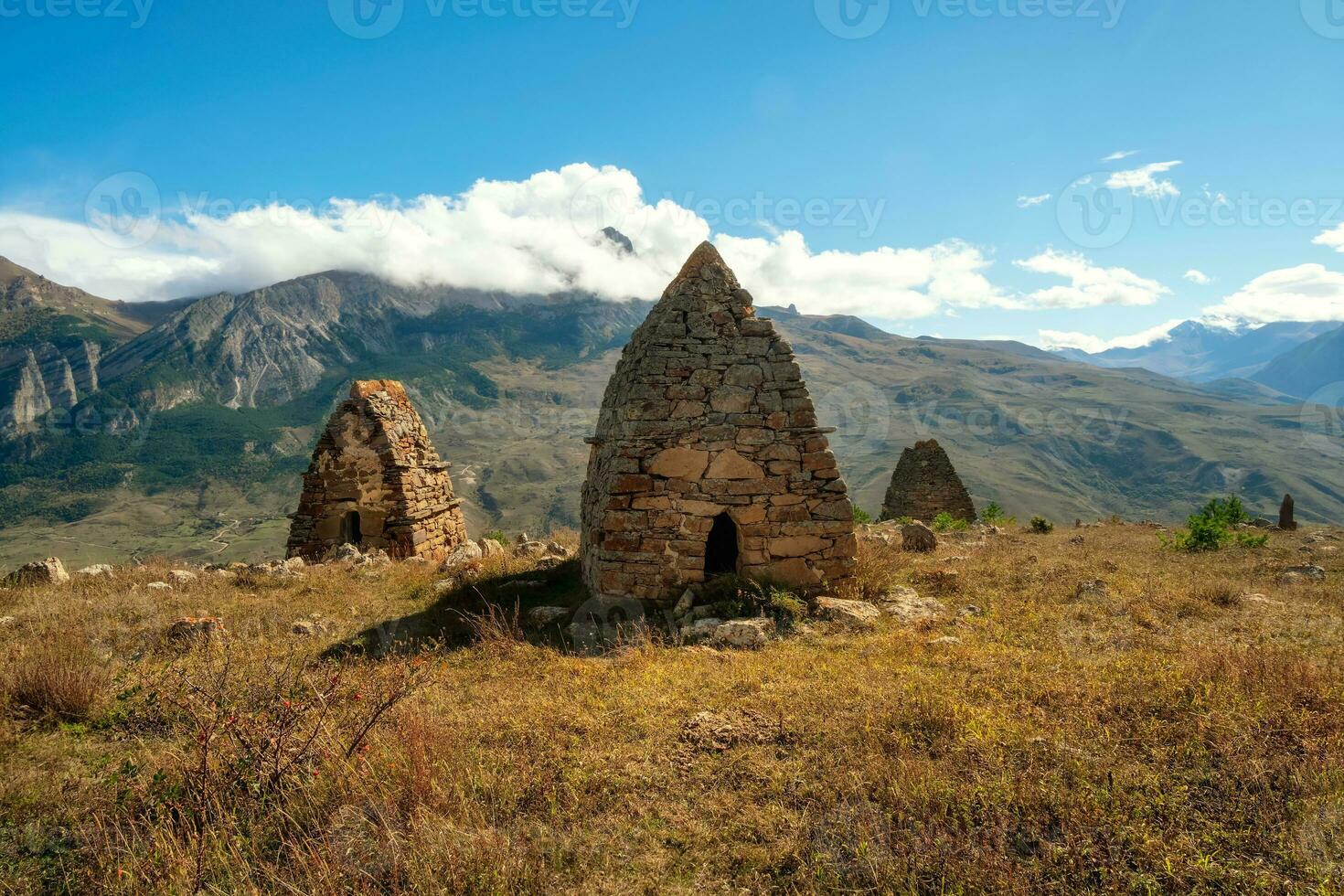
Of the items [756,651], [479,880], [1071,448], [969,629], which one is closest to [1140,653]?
[969,629]

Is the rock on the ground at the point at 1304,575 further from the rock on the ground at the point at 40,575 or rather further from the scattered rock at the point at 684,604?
the rock on the ground at the point at 40,575

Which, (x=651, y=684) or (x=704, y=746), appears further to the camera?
(x=651, y=684)

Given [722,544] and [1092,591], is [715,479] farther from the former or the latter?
[1092,591]

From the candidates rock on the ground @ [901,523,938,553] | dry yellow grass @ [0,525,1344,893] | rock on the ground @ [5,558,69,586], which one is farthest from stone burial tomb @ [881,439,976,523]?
rock on the ground @ [5,558,69,586]

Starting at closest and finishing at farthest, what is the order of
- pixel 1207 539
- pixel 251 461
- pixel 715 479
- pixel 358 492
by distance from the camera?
pixel 715 479 < pixel 1207 539 < pixel 358 492 < pixel 251 461

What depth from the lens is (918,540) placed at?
13.6 metres

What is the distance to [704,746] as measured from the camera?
13.9 ft

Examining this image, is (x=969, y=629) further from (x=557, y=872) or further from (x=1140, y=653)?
(x=557, y=872)

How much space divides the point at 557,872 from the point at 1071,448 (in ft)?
729

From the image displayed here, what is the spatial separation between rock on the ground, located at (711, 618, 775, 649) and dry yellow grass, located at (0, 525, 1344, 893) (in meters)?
0.28

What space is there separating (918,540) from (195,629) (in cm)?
1230

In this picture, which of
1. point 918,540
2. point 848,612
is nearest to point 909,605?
point 848,612

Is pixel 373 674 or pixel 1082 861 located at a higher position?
pixel 1082 861

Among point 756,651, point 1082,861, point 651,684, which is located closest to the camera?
point 1082,861
